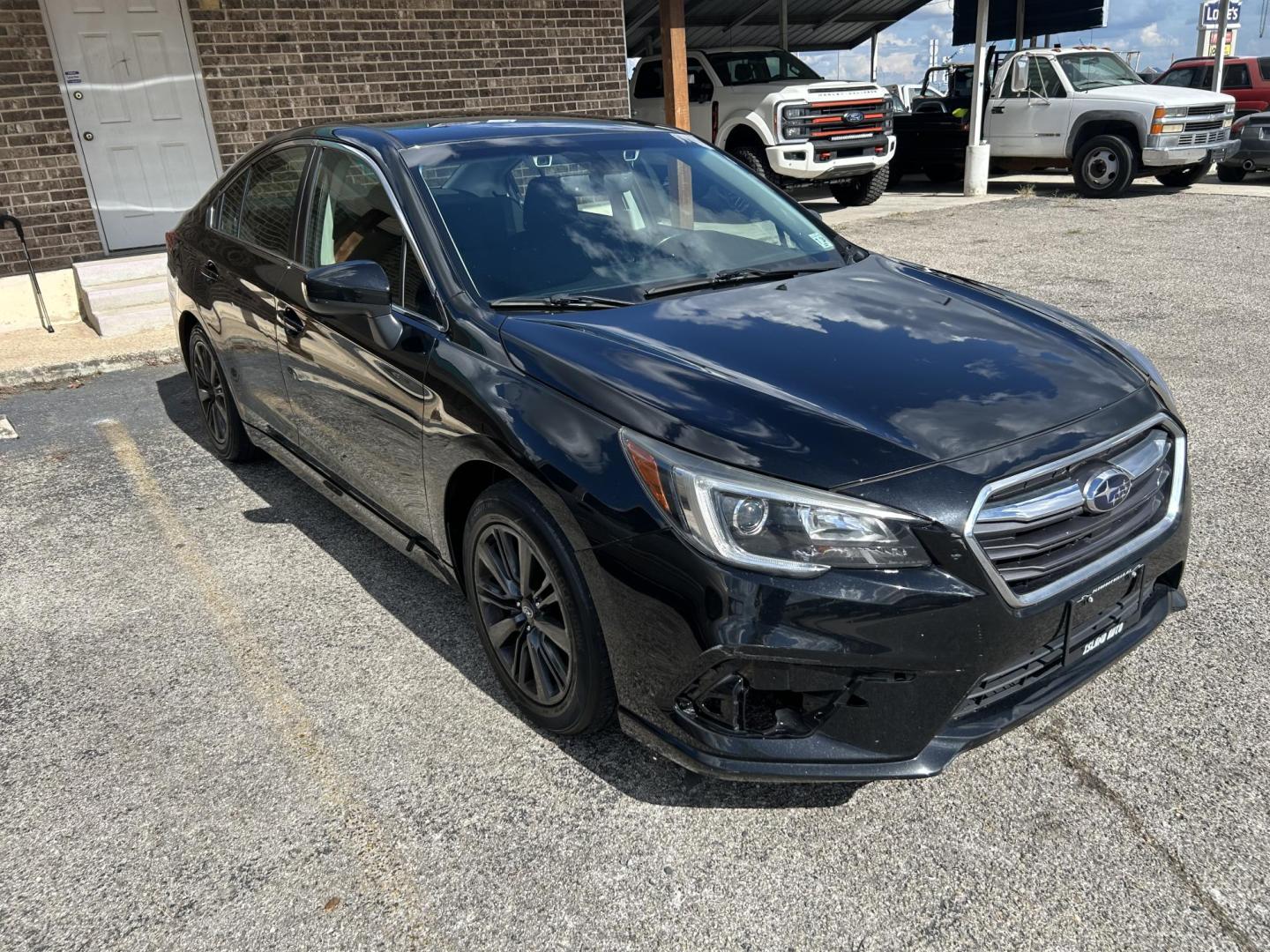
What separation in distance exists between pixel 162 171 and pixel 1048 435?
Answer: 31.4ft

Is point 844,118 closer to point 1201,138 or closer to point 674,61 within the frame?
point 674,61

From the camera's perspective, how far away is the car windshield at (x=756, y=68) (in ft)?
47.1

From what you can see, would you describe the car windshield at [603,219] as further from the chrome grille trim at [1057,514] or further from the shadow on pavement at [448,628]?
the chrome grille trim at [1057,514]

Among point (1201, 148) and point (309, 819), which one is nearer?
point (309, 819)

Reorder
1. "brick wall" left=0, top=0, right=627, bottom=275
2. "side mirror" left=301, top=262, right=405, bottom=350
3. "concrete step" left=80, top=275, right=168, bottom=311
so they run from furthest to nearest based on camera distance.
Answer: "brick wall" left=0, top=0, right=627, bottom=275, "concrete step" left=80, top=275, right=168, bottom=311, "side mirror" left=301, top=262, right=405, bottom=350

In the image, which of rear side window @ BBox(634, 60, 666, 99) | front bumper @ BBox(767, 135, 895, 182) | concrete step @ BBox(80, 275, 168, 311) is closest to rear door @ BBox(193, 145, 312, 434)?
concrete step @ BBox(80, 275, 168, 311)

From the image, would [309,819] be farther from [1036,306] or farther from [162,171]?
[162,171]

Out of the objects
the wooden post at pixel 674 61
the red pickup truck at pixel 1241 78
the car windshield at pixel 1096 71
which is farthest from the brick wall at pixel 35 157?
the red pickup truck at pixel 1241 78

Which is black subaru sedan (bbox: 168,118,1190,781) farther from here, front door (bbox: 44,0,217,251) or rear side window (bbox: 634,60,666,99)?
rear side window (bbox: 634,60,666,99)

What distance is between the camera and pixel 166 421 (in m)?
6.22

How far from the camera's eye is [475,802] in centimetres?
267

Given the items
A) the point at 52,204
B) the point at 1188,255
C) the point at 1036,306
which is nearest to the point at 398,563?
the point at 1036,306

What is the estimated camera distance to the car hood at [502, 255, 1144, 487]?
234cm

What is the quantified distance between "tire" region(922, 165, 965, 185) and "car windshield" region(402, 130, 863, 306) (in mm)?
14266
